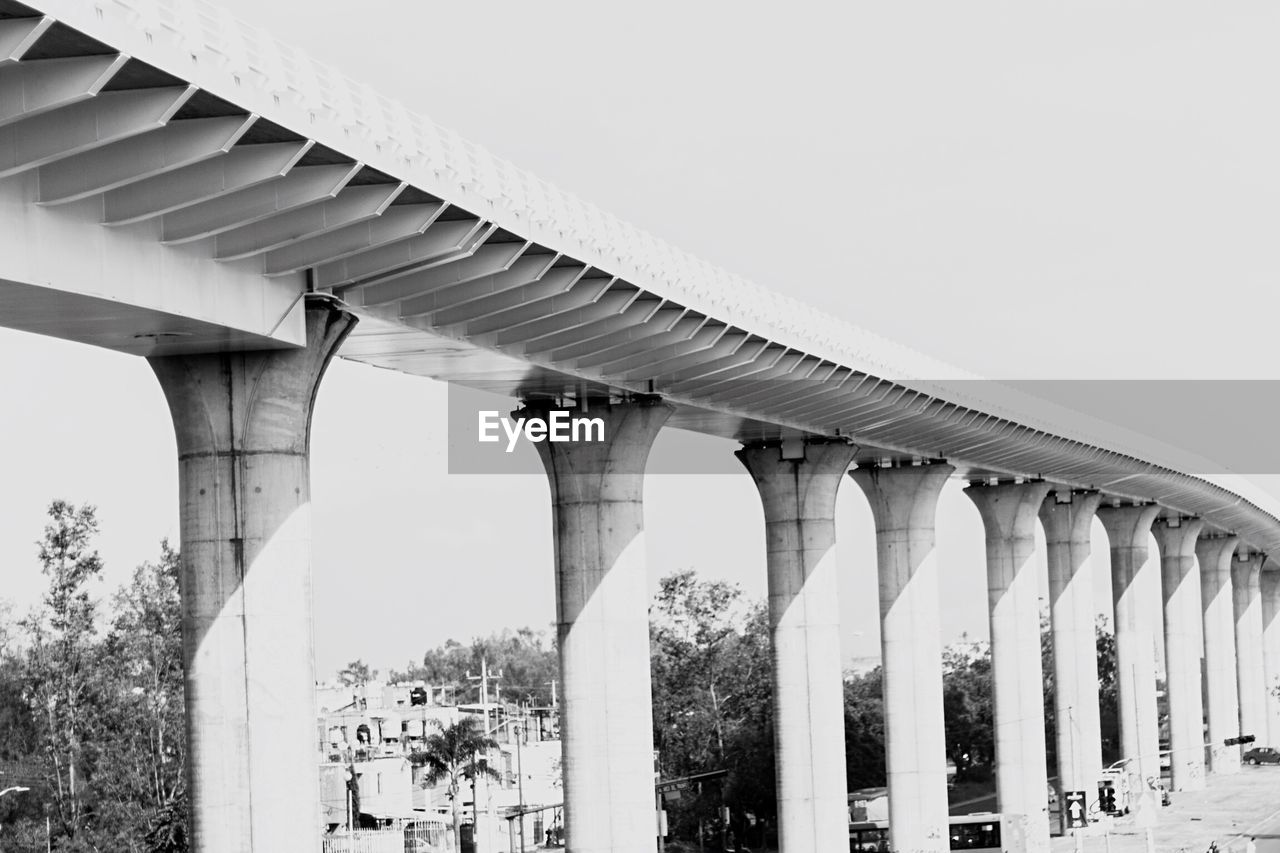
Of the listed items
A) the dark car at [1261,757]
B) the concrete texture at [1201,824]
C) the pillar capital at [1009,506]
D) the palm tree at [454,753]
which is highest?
the pillar capital at [1009,506]

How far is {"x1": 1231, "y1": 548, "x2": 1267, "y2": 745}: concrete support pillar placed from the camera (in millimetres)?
126312

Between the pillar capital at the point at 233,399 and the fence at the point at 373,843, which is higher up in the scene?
the pillar capital at the point at 233,399

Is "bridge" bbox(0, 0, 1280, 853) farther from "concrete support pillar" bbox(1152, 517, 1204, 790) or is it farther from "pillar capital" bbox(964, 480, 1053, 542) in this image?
"concrete support pillar" bbox(1152, 517, 1204, 790)

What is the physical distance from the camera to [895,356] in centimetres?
5191

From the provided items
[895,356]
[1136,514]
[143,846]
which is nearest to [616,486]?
[895,356]

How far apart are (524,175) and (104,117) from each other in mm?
10798

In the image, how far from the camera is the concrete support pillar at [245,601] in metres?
27.5

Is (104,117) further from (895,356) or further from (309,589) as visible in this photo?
(895,356)

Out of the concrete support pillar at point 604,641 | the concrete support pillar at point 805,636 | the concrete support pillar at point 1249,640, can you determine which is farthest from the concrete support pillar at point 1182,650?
the concrete support pillar at point 604,641

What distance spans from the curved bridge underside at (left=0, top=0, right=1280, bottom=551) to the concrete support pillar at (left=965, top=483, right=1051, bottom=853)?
32.8 metres

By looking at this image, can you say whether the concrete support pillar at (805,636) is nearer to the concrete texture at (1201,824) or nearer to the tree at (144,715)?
the concrete texture at (1201,824)

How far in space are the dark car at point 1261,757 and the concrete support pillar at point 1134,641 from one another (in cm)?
2657

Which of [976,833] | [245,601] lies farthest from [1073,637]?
[245,601]

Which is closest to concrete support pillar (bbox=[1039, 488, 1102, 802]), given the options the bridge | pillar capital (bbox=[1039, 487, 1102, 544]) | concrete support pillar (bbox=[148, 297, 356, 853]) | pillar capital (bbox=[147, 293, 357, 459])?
pillar capital (bbox=[1039, 487, 1102, 544])
